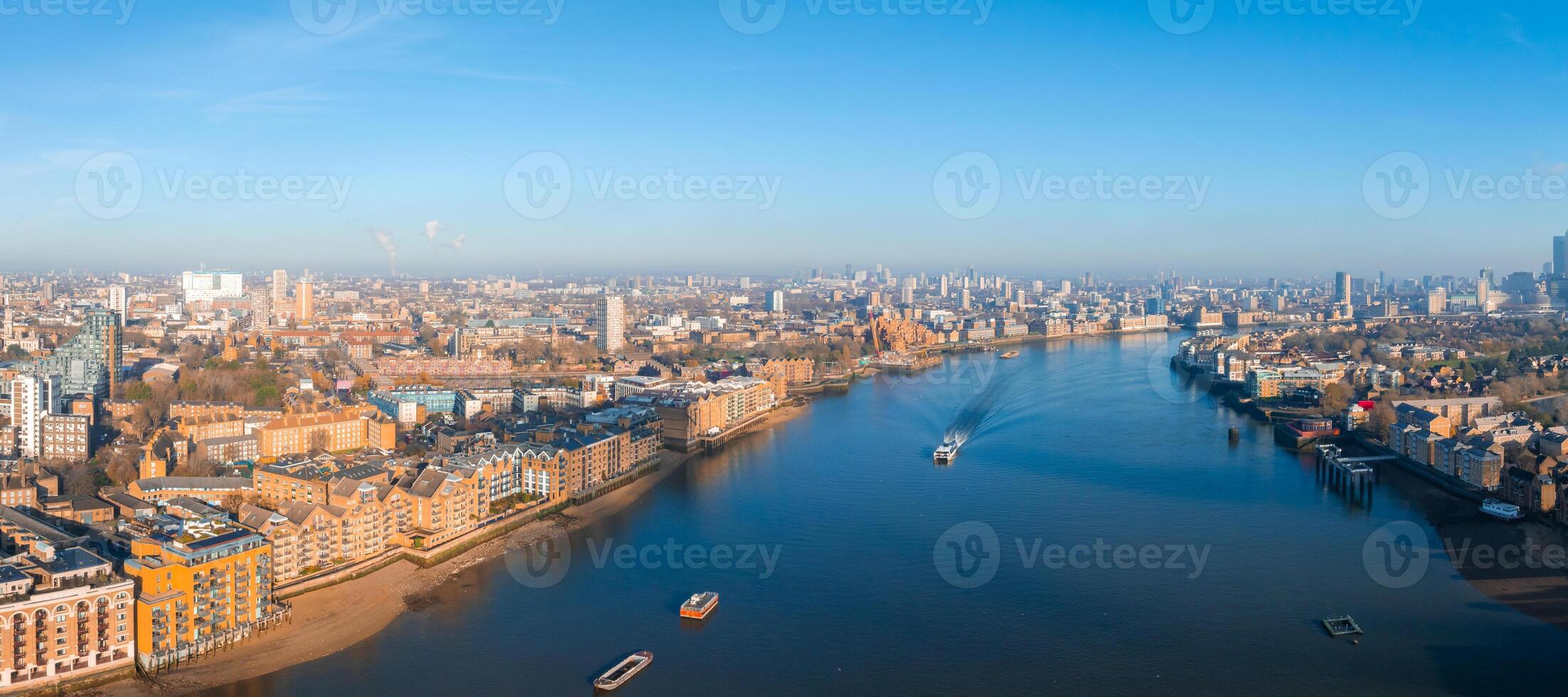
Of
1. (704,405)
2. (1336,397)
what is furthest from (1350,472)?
(704,405)

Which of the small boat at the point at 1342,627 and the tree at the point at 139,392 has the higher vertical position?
the tree at the point at 139,392

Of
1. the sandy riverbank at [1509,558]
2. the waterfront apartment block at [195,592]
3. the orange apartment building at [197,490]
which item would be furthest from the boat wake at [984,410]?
the waterfront apartment block at [195,592]

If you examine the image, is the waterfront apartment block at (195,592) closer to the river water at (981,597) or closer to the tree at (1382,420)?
the river water at (981,597)

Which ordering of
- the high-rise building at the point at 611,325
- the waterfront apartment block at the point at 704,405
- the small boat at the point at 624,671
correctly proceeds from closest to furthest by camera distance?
the small boat at the point at 624,671
the waterfront apartment block at the point at 704,405
the high-rise building at the point at 611,325

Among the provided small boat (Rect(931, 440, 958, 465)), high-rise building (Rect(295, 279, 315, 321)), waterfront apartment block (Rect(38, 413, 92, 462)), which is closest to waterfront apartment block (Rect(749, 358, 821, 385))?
small boat (Rect(931, 440, 958, 465))

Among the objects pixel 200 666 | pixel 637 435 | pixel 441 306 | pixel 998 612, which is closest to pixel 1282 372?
pixel 637 435

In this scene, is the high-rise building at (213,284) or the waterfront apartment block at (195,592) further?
the high-rise building at (213,284)

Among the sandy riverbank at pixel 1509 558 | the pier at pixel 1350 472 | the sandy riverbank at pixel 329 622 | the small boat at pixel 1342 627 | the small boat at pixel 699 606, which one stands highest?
the pier at pixel 1350 472
